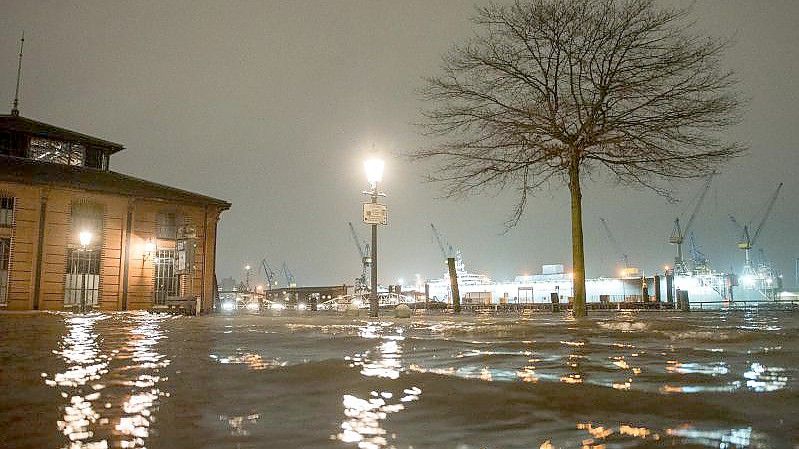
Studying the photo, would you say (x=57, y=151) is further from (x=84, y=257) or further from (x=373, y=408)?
(x=373, y=408)

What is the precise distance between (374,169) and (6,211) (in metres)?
19.4

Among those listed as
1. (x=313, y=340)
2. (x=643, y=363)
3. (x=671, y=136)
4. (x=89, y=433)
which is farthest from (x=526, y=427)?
(x=671, y=136)

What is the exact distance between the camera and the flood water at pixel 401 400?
2201 mm

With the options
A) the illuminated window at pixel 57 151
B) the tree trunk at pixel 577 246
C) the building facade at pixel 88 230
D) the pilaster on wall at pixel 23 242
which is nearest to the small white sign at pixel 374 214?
the tree trunk at pixel 577 246

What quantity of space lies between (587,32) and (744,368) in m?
14.2

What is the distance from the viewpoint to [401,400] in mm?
2959

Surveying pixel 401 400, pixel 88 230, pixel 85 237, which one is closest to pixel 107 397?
pixel 401 400

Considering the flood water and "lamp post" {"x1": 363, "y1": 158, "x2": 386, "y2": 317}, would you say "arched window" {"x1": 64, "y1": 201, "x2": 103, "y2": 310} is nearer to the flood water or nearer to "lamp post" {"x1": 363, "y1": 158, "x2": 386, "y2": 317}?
"lamp post" {"x1": 363, "y1": 158, "x2": 386, "y2": 317}

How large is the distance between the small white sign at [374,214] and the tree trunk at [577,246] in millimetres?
7006

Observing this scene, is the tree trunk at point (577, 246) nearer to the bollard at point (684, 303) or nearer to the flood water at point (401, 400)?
the flood water at point (401, 400)

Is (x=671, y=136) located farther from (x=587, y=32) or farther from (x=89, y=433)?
(x=89, y=433)

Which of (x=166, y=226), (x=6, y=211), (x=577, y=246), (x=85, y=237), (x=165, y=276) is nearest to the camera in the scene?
(x=577, y=246)

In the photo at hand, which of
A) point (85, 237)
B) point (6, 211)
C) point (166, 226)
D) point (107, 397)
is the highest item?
point (6, 211)

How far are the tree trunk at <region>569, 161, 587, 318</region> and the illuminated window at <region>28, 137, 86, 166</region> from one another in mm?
28526
